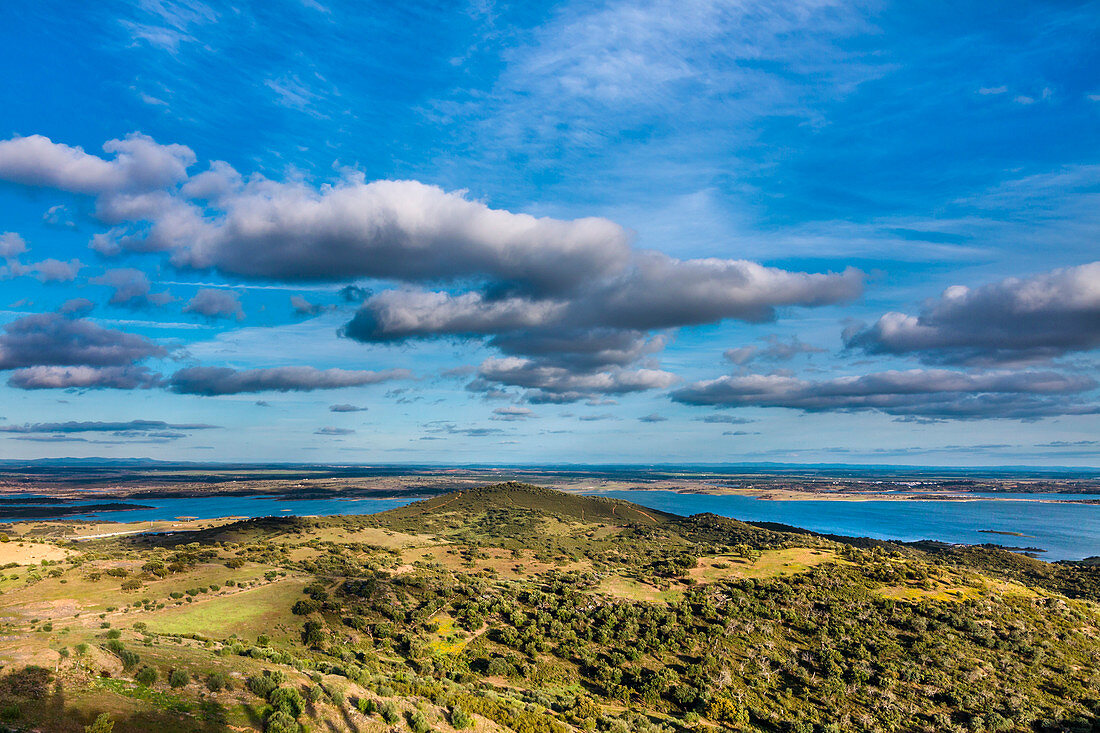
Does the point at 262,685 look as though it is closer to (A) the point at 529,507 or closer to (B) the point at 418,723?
(B) the point at 418,723

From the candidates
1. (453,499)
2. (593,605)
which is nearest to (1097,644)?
(593,605)

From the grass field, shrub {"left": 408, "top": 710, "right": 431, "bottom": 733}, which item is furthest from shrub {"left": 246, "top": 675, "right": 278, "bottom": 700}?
the grass field

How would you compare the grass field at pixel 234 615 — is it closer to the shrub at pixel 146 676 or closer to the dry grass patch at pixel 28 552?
the shrub at pixel 146 676

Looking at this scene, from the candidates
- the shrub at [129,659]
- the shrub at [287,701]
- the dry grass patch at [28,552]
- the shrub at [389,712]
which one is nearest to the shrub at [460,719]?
the shrub at [389,712]

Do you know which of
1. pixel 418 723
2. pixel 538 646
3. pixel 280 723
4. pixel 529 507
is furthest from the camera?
pixel 529 507

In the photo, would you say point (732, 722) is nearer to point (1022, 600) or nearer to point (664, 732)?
point (664, 732)

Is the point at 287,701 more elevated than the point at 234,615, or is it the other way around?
the point at 287,701

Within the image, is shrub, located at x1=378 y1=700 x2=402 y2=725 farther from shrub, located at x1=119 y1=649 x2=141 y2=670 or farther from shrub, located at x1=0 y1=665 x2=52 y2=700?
shrub, located at x1=0 y1=665 x2=52 y2=700

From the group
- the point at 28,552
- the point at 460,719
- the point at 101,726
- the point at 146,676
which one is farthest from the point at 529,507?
the point at 101,726
